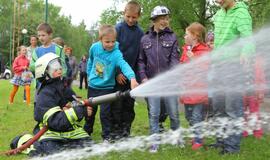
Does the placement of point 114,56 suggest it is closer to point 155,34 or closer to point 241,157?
point 155,34

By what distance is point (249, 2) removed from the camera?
66.9ft

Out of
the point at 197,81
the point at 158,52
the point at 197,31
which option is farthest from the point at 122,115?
the point at 197,31

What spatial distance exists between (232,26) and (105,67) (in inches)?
77.8

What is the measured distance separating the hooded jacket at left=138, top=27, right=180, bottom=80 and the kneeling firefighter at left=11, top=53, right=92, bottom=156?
1240 mm

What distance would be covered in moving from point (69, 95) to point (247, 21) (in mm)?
2561

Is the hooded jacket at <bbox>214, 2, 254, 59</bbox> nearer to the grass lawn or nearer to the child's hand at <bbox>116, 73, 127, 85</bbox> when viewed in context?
the grass lawn

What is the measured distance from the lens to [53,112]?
18.4 feet

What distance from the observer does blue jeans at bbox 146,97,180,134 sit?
6449 millimetres

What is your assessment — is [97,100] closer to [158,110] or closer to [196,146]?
[158,110]

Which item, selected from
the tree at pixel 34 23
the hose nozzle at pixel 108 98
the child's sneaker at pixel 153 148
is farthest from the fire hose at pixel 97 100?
the tree at pixel 34 23

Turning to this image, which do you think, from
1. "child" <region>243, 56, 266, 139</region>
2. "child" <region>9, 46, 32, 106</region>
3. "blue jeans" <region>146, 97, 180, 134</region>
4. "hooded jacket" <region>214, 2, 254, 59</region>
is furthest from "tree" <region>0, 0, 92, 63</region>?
"hooded jacket" <region>214, 2, 254, 59</region>

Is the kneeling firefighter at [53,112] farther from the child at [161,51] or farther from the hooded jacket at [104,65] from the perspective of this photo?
the child at [161,51]

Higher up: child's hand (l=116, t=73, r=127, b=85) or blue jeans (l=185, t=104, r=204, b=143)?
child's hand (l=116, t=73, r=127, b=85)

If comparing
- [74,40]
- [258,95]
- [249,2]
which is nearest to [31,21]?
[74,40]
